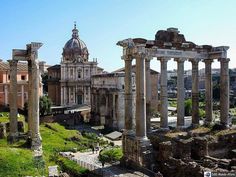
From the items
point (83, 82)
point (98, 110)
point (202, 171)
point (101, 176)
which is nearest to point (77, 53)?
point (83, 82)

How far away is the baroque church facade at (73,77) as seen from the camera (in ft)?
224

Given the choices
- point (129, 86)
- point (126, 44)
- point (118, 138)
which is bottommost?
point (118, 138)

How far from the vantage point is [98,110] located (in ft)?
193

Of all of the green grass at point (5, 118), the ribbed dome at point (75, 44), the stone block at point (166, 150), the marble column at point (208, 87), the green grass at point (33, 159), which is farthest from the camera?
the ribbed dome at point (75, 44)

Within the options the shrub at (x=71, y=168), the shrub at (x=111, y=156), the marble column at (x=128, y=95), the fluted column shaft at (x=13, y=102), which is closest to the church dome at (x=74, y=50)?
the shrub at (x=111, y=156)

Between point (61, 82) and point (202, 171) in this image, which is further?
point (61, 82)

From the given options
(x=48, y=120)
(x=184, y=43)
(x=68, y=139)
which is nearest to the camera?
(x=184, y=43)

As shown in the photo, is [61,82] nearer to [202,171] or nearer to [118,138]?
[118,138]

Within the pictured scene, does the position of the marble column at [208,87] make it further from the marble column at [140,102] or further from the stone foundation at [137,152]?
the stone foundation at [137,152]

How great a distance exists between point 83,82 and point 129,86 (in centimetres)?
4436

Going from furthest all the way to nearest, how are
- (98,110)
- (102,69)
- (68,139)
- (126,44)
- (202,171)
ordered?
(102,69) < (98,110) < (68,139) < (126,44) < (202,171)

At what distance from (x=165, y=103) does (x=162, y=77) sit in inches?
83.8

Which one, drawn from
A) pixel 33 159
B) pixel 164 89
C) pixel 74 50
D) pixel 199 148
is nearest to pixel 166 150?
pixel 199 148

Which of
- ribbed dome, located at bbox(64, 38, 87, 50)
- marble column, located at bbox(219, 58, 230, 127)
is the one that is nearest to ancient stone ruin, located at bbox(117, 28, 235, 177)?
marble column, located at bbox(219, 58, 230, 127)
